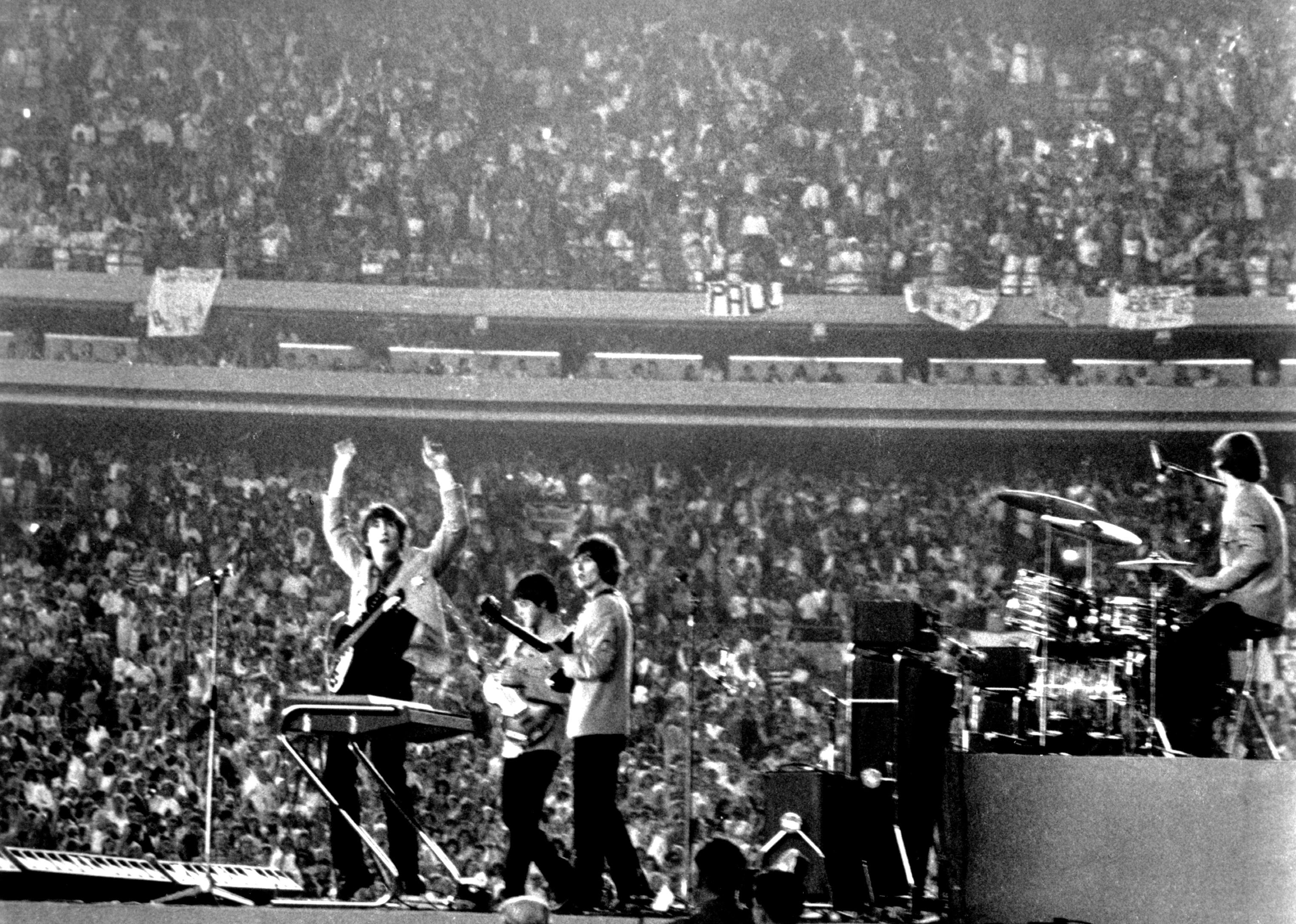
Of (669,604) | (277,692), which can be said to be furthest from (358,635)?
(669,604)

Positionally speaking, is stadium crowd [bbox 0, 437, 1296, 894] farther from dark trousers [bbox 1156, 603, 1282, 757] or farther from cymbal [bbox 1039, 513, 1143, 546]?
dark trousers [bbox 1156, 603, 1282, 757]

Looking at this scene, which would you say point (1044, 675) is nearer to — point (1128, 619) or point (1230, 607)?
point (1128, 619)

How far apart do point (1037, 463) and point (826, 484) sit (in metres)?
2.32

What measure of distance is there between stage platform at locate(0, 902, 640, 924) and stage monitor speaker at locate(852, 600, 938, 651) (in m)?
1.03

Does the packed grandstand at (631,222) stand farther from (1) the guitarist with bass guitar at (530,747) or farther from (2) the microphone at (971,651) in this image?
(1) the guitarist with bass guitar at (530,747)

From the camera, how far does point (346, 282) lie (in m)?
15.5

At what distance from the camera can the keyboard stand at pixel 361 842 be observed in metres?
4.64

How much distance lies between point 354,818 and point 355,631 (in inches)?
19.1

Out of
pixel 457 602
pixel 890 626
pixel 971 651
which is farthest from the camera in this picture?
pixel 457 602

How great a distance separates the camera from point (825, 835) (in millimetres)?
4996

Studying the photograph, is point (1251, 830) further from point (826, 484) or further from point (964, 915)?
point (826, 484)

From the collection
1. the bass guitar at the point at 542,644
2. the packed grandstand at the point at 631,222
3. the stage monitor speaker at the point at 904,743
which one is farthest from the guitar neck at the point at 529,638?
the packed grandstand at the point at 631,222

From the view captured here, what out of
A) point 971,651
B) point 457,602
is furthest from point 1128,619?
point 457,602

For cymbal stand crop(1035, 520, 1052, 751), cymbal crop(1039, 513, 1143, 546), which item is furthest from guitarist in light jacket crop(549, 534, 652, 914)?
cymbal crop(1039, 513, 1143, 546)
